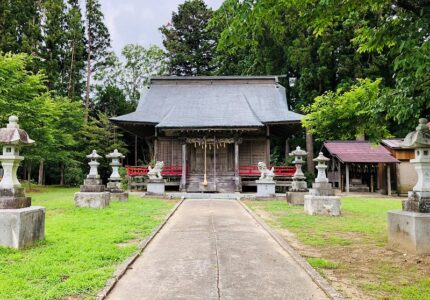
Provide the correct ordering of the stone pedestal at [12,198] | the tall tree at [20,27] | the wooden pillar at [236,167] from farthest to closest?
the tall tree at [20,27] < the wooden pillar at [236,167] < the stone pedestal at [12,198]

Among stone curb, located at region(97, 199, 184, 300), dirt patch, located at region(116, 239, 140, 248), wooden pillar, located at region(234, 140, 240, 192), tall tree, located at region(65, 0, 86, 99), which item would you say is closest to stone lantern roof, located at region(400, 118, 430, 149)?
stone curb, located at region(97, 199, 184, 300)

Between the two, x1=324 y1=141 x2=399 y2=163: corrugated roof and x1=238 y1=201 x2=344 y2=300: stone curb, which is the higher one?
x1=324 y1=141 x2=399 y2=163: corrugated roof

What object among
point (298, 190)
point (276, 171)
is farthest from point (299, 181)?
point (276, 171)

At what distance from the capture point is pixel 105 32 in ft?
118

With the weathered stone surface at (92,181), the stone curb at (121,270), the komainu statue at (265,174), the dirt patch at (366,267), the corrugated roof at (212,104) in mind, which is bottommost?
the dirt patch at (366,267)

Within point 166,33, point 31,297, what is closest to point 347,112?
point 31,297

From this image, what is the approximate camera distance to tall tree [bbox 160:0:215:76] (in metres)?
41.7

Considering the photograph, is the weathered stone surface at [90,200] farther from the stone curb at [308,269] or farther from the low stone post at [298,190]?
the low stone post at [298,190]

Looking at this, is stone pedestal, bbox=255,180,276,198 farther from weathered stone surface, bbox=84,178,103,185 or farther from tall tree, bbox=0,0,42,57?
tall tree, bbox=0,0,42,57

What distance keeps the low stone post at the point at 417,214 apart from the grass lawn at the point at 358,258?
0.76ft

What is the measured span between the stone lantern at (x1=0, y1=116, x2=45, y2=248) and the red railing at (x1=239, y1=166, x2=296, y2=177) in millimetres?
15607

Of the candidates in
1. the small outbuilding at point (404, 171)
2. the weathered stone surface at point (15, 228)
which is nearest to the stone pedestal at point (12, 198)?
the weathered stone surface at point (15, 228)

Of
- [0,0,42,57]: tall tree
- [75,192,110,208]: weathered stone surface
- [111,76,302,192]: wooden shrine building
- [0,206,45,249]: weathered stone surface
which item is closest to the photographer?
[0,206,45,249]: weathered stone surface

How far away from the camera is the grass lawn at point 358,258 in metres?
4.21
